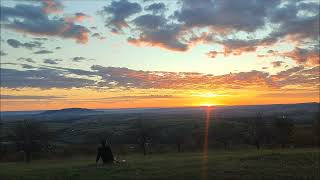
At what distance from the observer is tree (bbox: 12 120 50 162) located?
95.1 meters

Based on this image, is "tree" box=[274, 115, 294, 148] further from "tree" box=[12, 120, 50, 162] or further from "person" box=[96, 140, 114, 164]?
"person" box=[96, 140, 114, 164]

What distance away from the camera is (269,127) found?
109 m

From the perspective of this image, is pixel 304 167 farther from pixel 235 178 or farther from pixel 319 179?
pixel 235 178

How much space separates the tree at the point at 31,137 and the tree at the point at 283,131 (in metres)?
57.5

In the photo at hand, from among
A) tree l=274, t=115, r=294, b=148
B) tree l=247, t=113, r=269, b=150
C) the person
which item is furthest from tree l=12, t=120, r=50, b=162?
the person

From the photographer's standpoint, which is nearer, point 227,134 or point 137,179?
point 137,179

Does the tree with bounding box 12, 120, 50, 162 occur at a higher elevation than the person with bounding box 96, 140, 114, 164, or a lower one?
lower

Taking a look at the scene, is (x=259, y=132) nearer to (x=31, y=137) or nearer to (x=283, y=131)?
(x=283, y=131)

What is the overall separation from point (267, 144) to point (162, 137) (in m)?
42.4

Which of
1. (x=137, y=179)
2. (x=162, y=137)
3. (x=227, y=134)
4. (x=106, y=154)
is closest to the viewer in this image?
(x=137, y=179)

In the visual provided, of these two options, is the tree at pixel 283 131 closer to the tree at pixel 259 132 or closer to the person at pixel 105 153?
the tree at pixel 259 132

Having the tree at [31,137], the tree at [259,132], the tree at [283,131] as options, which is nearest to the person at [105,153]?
the tree at [31,137]

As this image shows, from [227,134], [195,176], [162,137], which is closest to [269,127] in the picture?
[227,134]

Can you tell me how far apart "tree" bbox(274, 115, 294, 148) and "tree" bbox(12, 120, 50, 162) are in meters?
57.5
